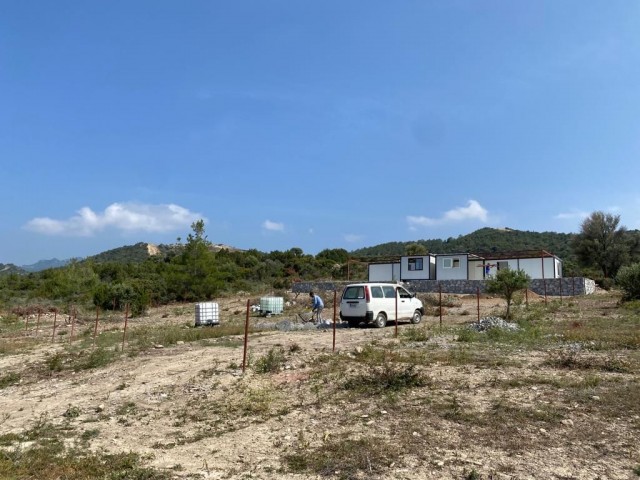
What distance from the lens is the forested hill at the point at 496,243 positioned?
8250 centimetres

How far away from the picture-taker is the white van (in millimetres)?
19016

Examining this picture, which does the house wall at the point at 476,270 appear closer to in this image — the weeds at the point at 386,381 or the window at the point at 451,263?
the window at the point at 451,263

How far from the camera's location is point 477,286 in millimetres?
38500

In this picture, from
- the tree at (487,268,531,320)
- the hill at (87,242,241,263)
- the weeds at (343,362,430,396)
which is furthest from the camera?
the hill at (87,242,241,263)

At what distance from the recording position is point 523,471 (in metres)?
5.28

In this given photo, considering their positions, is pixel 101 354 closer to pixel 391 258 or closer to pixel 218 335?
pixel 218 335

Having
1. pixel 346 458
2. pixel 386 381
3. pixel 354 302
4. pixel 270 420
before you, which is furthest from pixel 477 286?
pixel 346 458

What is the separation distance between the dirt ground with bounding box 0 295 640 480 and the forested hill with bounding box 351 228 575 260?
69752 millimetres

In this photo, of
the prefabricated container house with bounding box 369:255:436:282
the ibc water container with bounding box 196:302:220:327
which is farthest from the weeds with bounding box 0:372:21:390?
the prefabricated container house with bounding box 369:255:436:282

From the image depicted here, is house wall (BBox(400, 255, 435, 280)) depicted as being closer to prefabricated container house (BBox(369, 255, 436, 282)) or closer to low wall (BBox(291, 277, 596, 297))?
prefabricated container house (BBox(369, 255, 436, 282))

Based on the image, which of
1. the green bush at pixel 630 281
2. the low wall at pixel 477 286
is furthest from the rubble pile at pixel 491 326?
the low wall at pixel 477 286

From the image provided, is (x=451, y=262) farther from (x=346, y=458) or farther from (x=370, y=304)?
(x=346, y=458)

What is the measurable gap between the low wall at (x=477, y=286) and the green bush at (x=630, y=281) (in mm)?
7050

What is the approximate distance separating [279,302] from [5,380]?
18.1 metres
